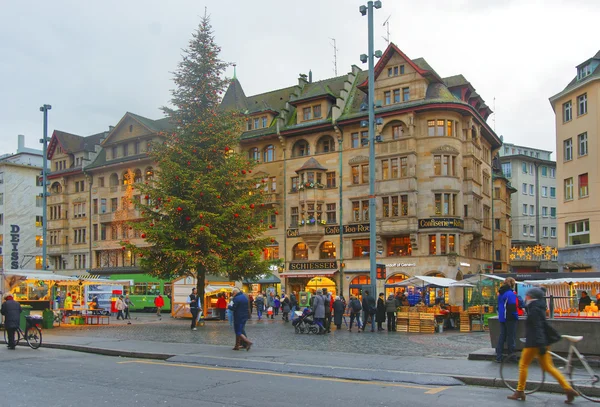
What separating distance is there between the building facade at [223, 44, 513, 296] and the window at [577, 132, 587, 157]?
333 inches

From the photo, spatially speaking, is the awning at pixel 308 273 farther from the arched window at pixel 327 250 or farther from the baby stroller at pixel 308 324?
the baby stroller at pixel 308 324

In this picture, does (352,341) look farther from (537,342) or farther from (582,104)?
(582,104)

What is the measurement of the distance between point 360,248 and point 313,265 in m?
3.96

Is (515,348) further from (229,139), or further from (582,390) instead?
(229,139)

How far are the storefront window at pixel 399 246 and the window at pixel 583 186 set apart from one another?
1208 centimetres

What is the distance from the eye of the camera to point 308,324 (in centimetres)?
2597

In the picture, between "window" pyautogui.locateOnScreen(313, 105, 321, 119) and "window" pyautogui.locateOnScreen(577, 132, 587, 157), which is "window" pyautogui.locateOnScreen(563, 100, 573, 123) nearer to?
"window" pyautogui.locateOnScreen(577, 132, 587, 157)

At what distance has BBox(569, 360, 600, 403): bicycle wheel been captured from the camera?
985 centimetres

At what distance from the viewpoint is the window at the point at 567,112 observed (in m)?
42.5

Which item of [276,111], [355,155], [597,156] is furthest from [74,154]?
[597,156]

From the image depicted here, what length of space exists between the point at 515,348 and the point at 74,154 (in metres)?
65.5

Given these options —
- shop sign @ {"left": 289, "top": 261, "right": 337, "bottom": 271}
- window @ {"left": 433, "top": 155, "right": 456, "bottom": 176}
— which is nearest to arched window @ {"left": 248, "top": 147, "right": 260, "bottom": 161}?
shop sign @ {"left": 289, "top": 261, "right": 337, "bottom": 271}

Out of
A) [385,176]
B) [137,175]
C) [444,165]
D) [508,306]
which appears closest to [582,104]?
[444,165]

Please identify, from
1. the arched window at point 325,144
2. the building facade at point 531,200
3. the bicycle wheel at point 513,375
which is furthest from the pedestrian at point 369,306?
the building facade at point 531,200
